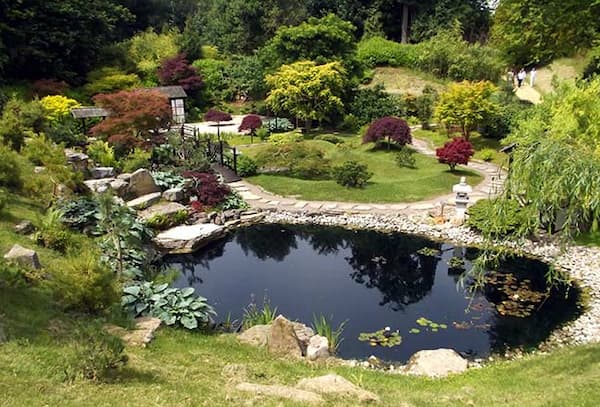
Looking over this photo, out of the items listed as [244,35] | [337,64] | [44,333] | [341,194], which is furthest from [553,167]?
[244,35]

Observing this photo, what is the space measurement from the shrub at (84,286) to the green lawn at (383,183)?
1116cm

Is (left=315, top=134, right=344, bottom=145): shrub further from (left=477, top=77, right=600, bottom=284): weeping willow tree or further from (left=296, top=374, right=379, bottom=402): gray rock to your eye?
(left=296, top=374, right=379, bottom=402): gray rock

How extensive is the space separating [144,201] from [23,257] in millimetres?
7071

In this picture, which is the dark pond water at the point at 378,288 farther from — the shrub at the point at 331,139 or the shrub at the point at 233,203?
the shrub at the point at 331,139

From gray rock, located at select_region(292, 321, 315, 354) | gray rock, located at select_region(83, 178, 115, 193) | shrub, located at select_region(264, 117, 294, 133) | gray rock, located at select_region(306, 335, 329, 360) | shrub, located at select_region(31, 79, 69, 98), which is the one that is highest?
shrub, located at select_region(31, 79, 69, 98)

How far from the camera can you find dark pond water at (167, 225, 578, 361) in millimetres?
10453

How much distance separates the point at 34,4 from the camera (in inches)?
1137

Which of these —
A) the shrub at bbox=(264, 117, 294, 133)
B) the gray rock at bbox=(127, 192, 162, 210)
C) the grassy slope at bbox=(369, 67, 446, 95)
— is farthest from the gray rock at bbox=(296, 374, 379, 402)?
the grassy slope at bbox=(369, 67, 446, 95)

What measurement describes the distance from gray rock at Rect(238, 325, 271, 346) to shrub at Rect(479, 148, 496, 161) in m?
16.5

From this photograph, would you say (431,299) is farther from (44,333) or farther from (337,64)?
(337,64)

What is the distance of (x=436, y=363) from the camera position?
8859mm

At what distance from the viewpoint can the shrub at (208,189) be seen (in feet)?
56.8

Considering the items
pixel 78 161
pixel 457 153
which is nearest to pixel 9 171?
pixel 78 161

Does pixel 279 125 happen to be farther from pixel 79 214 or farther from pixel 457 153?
pixel 79 214
